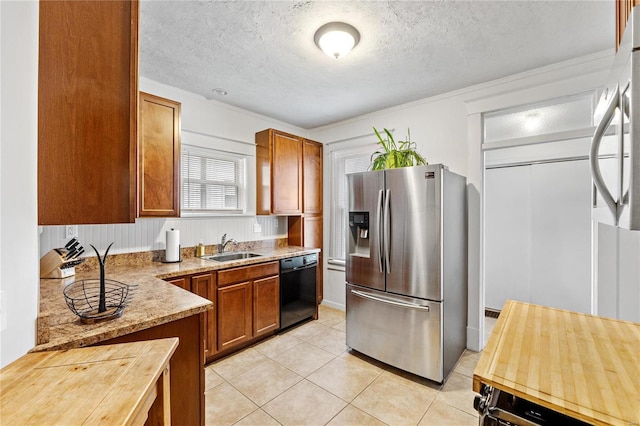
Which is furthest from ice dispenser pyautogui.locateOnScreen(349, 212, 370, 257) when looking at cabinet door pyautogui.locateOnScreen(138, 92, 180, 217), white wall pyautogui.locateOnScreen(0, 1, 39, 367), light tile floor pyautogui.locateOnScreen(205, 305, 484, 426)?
white wall pyautogui.locateOnScreen(0, 1, 39, 367)

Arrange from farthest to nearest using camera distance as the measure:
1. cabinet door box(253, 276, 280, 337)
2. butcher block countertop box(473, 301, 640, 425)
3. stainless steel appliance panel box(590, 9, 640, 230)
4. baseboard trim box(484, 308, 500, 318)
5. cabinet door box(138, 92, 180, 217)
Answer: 1. baseboard trim box(484, 308, 500, 318)
2. cabinet door box(253, 276, 280, 337)
3. cabinet door box(138, 92, 180, 217)
4. butcher block countertop box(473, 301, 640, 425)
5. stainless steel appliance panel box(590, 9, 640, 230)

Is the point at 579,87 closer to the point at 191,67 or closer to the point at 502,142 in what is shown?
the point at 502,142

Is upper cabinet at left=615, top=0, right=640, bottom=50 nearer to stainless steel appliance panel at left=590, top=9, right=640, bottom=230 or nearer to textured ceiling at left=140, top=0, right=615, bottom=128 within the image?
stainless steel appliance panel at left=590, top=9, right=640, bottom=230

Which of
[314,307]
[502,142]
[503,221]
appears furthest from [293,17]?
[503,221]

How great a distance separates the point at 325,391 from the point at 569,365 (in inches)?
67.2

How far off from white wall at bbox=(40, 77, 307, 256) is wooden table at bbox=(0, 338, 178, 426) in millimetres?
1722

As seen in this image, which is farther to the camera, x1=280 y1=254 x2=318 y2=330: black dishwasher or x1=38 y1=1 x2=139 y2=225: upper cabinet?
x1=280 y1=254 x2=318 y2=330: black dishwasher

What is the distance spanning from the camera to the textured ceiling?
5.90 ft

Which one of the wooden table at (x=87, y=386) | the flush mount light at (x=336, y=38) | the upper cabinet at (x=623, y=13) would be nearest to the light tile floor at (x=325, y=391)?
the wooden table at (x=87, y=386)

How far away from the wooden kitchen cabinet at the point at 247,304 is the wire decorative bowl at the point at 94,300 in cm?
90

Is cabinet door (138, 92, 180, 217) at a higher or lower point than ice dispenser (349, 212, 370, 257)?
higher

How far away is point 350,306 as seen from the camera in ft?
9.20

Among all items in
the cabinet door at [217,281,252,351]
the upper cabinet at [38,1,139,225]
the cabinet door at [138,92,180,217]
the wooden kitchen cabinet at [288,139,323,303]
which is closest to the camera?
the upper cabinet at [38,1,139,225]

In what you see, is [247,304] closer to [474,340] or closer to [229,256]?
[229,256]
